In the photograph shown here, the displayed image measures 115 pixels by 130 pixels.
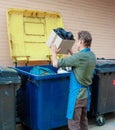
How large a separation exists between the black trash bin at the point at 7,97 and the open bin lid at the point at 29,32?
1.19m

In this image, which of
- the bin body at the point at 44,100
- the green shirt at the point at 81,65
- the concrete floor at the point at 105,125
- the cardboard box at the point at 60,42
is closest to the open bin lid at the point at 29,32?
the bin body at the point at 44,100

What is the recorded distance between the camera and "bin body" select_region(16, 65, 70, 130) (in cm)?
394

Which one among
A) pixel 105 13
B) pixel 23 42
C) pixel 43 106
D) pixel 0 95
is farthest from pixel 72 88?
pixel 105 13

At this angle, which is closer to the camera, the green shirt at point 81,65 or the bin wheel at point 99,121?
the green shirt at point 81,65

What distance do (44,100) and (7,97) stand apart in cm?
67

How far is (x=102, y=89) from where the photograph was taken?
186 inches

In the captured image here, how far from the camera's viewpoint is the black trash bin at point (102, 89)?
4.67m

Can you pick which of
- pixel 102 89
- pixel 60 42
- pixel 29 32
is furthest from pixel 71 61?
pixel 29 32

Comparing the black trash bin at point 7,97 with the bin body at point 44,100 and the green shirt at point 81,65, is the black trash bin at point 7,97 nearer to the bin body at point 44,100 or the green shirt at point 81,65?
the bin body at point 44,100

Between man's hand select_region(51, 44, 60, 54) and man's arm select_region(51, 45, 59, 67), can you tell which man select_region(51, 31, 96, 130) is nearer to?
man's arm select_region(51, 45, 59, 67)

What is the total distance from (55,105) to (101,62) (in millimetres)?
1302

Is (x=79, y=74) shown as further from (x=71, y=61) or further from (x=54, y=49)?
(x=54, y=49)

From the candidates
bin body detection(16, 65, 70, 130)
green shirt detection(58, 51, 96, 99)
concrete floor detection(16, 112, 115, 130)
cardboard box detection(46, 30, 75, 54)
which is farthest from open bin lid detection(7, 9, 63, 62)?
green shirt detection(58, 51, 96, 99)

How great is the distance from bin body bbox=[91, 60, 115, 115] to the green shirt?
1.11 m
